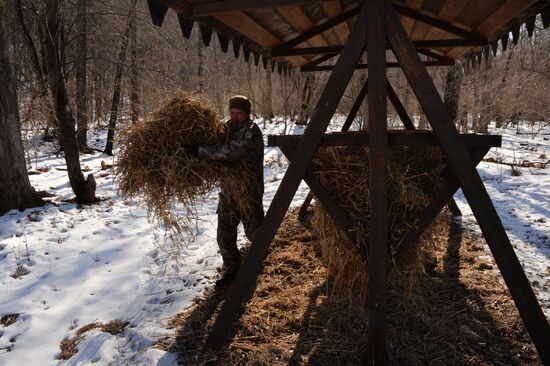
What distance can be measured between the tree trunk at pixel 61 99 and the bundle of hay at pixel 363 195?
547 centimetres

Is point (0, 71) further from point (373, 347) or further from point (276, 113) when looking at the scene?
point (276, 113)

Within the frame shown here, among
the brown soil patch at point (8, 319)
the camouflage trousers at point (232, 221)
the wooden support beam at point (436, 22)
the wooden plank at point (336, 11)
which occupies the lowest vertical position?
the brown soil patch at point (8, 319)

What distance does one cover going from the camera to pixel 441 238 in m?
4.75

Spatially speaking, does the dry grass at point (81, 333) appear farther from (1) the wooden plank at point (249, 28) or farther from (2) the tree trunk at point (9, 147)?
(2) the tree trunk at point (9, 147)

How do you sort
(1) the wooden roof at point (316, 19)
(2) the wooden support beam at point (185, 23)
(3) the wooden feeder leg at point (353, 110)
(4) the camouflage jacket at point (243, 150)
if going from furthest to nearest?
1. (3) the wooden feeder leg at point (353, 110)
2. (4) the camouflage jacket at point (243, 150)
3. (2) the wooden support beam at point (185, 23)
4. (1) the wooden roof at point (316, 19)

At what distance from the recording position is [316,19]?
3322 millimetres

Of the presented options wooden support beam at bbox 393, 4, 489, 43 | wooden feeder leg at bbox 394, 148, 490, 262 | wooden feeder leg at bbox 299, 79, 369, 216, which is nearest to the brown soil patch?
wooden feeder leg at bbox 394, 148, 490, 262

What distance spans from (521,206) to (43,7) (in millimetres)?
9057

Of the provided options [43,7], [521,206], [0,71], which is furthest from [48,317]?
[521,206]

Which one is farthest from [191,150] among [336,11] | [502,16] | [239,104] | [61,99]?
[61,99]

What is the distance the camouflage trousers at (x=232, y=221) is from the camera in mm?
3646

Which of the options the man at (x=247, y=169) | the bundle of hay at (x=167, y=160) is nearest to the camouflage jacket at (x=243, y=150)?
the man at (x=247, y=169)

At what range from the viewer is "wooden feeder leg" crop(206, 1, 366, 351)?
230 centimetres

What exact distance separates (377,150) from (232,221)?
194 cm
